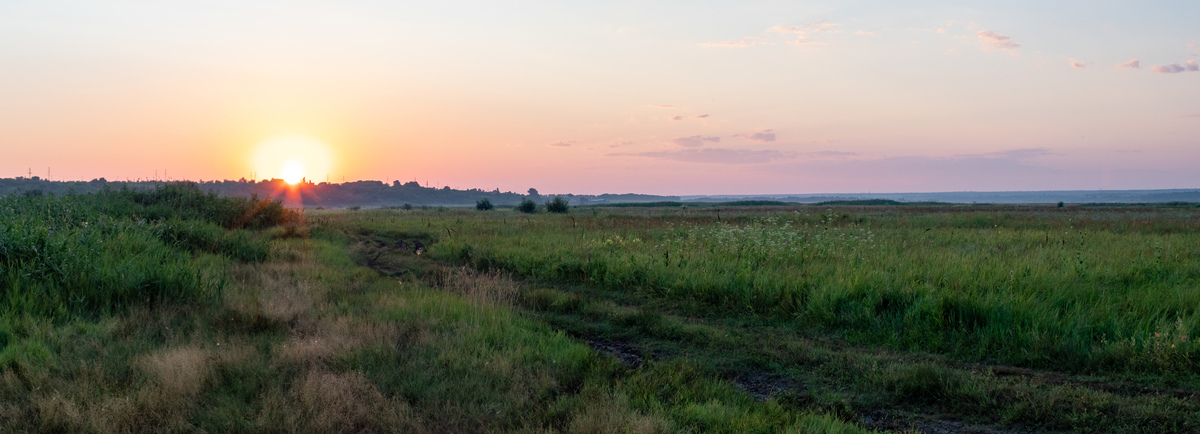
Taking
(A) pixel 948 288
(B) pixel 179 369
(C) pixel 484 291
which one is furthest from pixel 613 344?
(A) pixel 948 288

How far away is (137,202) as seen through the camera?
23.6 m

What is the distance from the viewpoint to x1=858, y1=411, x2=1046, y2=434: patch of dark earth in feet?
16.1

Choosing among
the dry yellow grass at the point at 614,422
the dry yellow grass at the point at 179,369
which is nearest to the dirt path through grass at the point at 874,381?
the dry yellow grass at the point at 614,422

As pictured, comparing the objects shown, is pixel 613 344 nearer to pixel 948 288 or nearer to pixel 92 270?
pixel 948 288

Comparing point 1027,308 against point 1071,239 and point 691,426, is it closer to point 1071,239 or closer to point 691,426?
point 691,426

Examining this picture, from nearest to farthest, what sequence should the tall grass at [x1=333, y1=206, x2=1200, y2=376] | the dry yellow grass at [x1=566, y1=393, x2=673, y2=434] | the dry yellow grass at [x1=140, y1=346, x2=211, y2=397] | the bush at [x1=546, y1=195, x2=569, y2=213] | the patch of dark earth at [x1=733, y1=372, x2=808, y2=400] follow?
the dry yellow grass at [x1=566, y1=393, x2=673, y2=434] < the dry yellow grass at [x1=140, y1=346, x2=211, y2=397] < the patch of dark earth at [x1=733, y1=372, x2=808, y2=400] < the tall grass at [x1=333, y1=206, x2=1200, y2=376] < the bush at [x1=546, y1=195, x2=569, y2=213]

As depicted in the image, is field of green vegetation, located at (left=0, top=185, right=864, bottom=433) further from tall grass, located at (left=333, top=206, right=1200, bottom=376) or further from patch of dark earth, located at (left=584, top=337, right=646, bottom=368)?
tall grass, located at (left=333, top=206, right=1200, bottom=376)

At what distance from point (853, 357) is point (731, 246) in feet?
24.5

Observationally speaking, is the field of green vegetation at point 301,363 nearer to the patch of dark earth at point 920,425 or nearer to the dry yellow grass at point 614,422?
the dry yellow grass at point 614,422

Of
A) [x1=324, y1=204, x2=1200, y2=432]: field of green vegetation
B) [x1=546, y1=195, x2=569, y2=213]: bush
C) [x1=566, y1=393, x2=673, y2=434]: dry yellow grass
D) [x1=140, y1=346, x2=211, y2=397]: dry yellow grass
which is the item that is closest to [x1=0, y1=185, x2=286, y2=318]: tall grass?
[x1=140, y1=346, x2=211, y2=397]: dry yellow grass

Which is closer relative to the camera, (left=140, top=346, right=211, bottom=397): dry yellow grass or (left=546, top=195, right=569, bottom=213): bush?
(left=140, top=346, right=211, bottom=397): dry yellow grass

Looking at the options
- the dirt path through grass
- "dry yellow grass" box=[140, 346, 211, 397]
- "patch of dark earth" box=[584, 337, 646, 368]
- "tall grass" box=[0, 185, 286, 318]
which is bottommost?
"patch of dark earth" box=[584, 337, 646, 368]

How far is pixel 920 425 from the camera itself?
16.7 feet

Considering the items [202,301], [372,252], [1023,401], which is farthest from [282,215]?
[1023,401]
